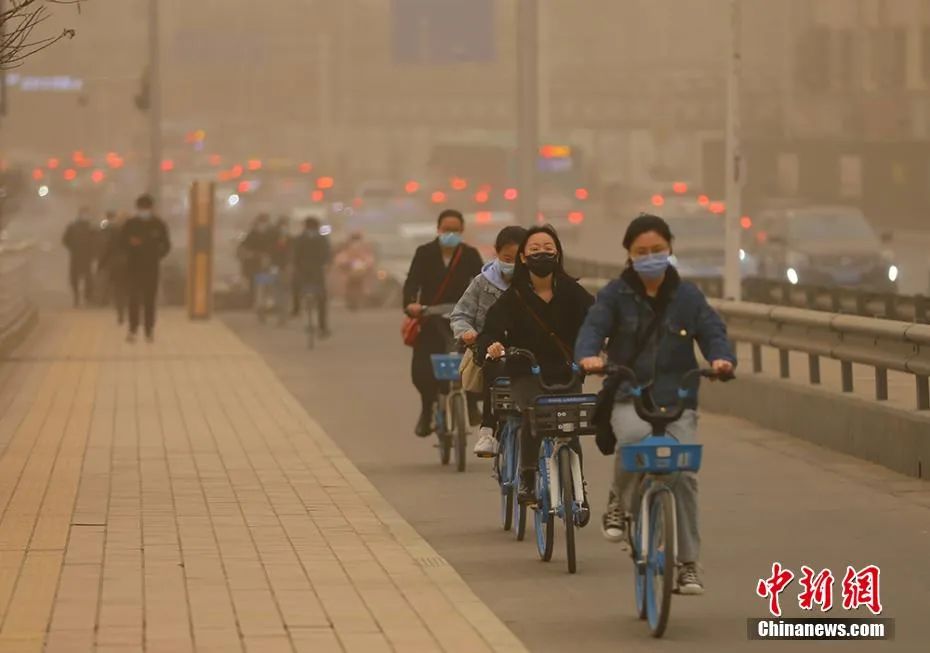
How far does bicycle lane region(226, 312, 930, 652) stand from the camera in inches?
398

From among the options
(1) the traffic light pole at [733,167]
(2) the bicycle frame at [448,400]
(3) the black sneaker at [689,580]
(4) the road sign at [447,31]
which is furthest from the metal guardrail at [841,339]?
(4) the road sign at [447,31]

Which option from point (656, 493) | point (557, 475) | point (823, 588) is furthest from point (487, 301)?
point (656, 493)

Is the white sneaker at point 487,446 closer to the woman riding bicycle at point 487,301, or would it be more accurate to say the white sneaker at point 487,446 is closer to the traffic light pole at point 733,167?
the woman riding bicycle at point 487,301

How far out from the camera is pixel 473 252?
1730 cm

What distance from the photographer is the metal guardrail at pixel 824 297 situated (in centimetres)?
2355

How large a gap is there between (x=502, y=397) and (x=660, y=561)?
307 cm

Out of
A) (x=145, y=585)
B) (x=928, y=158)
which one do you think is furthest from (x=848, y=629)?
(x=928, y=158)

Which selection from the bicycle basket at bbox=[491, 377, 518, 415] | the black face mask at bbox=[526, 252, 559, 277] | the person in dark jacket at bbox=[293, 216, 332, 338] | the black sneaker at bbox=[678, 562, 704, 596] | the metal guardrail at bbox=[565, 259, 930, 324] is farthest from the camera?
the person in dark jacket at bbox=[293, 216, 332, 338]

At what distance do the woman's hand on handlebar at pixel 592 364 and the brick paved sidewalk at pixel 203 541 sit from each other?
3.43 ft

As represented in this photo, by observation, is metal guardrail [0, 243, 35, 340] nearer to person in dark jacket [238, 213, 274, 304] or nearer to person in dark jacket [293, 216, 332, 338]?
person in dark jacket [293, 216, 332, 338]

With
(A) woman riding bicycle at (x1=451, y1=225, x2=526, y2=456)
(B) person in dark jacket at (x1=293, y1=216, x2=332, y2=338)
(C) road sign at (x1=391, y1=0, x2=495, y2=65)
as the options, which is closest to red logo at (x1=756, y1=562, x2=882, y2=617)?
(A) woman riding bicycle at (x1=451, y1=225, x2=526, y2=456)

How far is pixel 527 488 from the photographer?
1236 cm

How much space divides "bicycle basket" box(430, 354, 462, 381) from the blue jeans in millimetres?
5622

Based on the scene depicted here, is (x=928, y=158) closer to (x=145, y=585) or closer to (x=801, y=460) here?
(x=801, y=460)
